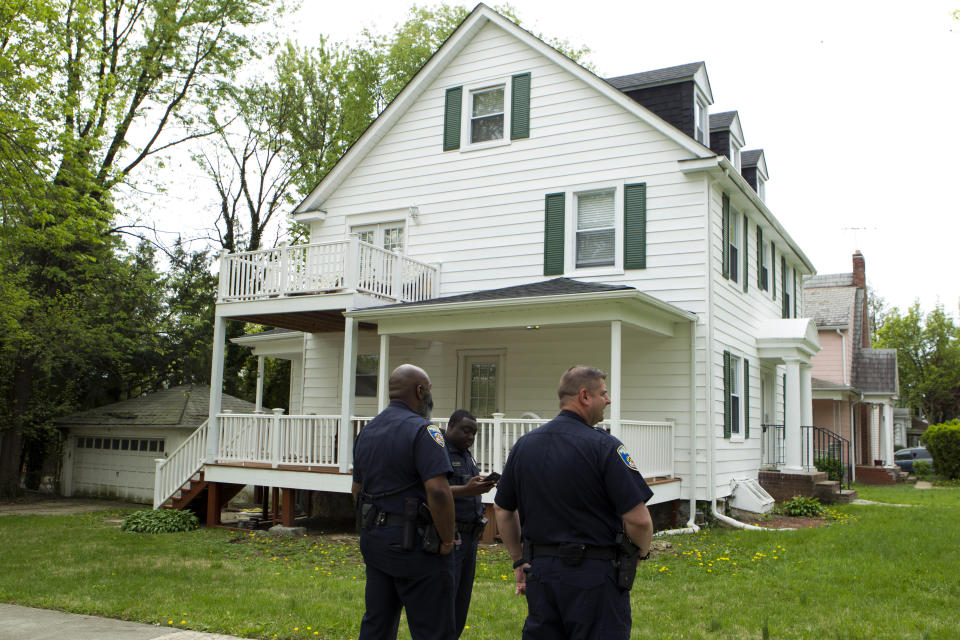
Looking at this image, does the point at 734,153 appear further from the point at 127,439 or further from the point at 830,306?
the point at 127,439

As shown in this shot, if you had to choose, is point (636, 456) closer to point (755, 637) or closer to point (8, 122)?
point (755, 637)

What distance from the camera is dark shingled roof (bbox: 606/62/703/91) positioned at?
49.5ft

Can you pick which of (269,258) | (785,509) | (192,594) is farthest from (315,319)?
(785,509)

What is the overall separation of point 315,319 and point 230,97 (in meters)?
14.3

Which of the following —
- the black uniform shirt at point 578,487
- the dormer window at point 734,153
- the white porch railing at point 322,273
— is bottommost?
the black uniform shirt at point 578,487

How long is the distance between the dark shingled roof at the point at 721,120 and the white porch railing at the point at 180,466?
Answer: 11.4 meters

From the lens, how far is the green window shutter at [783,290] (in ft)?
62.3

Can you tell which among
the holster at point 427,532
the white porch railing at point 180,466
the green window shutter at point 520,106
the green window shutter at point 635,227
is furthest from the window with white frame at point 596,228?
the holster at point 427,532

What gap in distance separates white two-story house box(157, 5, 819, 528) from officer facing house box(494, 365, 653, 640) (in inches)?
297

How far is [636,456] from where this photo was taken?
38.5 feet

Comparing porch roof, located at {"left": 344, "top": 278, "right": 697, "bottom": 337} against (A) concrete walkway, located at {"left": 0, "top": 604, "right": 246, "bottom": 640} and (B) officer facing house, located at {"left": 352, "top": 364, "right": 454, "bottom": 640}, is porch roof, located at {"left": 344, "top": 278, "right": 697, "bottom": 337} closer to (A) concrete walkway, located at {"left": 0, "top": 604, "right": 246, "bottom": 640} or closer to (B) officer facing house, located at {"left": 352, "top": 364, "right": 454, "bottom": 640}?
(A) concrete walkway, located at {"left": 0, "top": 604, "right": 246, "bottom": 640}

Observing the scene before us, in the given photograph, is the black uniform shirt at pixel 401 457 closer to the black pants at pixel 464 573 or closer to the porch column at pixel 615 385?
the black pants at pixel 464 573

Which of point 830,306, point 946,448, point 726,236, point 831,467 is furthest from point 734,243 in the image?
point 830,306

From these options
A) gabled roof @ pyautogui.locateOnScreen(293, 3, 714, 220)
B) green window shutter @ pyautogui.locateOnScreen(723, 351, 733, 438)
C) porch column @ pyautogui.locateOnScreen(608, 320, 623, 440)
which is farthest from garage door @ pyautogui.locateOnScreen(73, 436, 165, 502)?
green window shutter @ pyautogui.locateOnScreen(723, 351, 733, 438)
